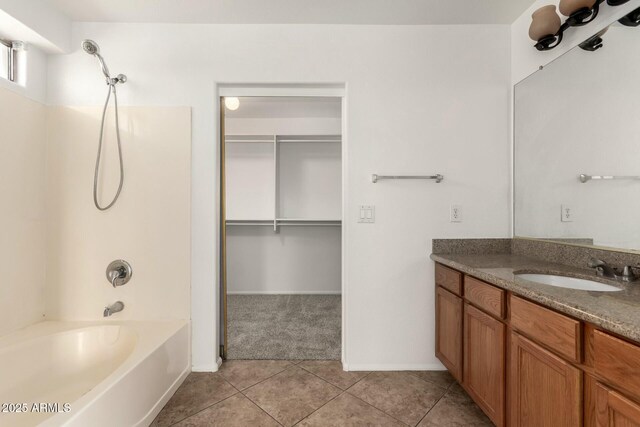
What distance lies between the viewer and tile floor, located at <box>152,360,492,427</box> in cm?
143

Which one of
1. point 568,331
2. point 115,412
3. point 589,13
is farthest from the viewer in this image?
point 589,13

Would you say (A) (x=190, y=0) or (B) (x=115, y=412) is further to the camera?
(A) (x=190, y=0)

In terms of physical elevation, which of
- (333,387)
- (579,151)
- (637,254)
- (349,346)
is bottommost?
(333,387)

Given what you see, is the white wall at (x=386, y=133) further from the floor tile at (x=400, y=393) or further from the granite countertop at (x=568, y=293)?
the granite countertop at (x=568, y=293)

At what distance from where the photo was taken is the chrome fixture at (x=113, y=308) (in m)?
1.78

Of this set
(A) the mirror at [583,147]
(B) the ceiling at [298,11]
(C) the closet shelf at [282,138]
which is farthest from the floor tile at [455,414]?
(C) the closet shelf at [282,138]

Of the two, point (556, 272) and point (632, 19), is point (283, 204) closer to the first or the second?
point (556, 272)

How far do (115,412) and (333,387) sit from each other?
1144mm

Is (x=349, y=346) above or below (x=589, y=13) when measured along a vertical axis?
below

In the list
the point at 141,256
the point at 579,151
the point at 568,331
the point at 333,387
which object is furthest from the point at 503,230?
the point at 141,256

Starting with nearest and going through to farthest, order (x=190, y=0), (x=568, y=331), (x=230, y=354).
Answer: (x=568, y=331) < (x=190, y=0) < (x=230, y=354)

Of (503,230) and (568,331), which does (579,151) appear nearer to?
(503,230)

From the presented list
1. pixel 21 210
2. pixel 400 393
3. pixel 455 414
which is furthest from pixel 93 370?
pixel 455 414

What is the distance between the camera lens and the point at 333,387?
1.69m
